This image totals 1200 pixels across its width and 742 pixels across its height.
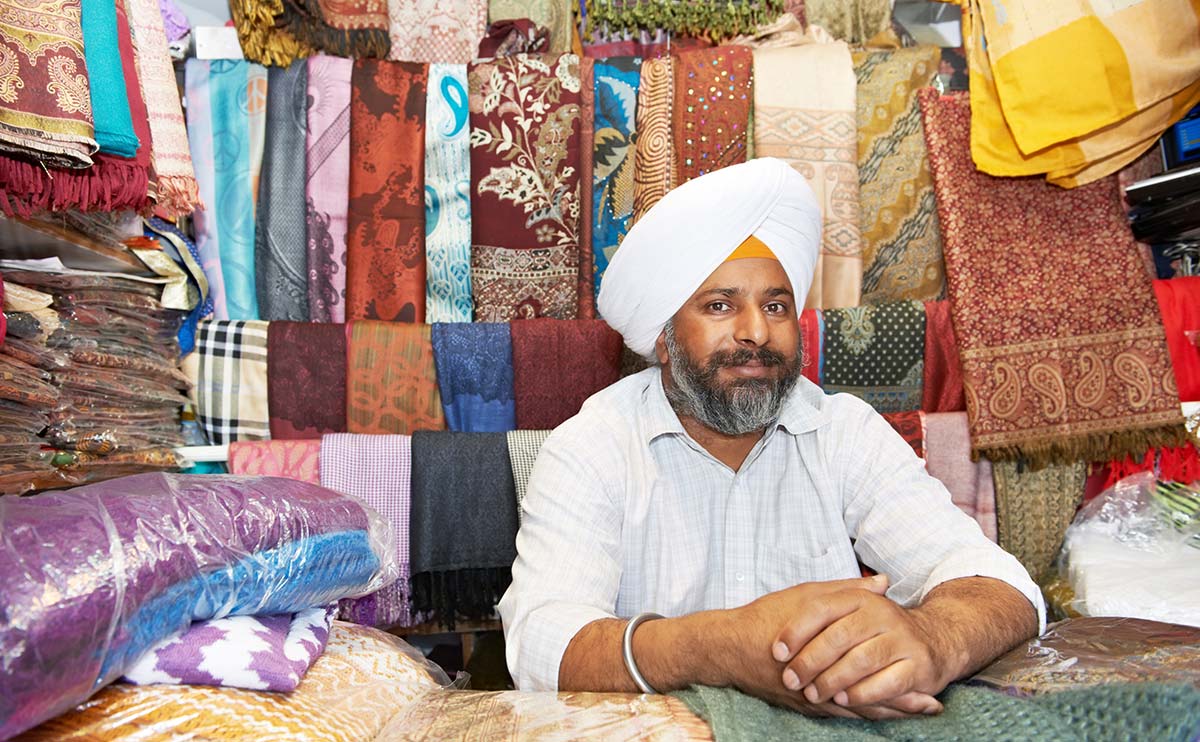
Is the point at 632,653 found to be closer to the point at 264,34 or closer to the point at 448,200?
the point at 448,200

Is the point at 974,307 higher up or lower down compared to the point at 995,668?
higher up

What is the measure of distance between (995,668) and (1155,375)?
1.42 metres

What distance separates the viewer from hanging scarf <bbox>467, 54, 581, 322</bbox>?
2152 mm

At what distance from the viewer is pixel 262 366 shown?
2020 mm

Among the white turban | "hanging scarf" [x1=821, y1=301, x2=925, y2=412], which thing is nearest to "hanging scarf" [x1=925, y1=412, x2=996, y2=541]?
"hanging scarf" [x1=821, y1=301, x2=925, y2=412]

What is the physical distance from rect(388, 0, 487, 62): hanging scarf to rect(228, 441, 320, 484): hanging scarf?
1156mm

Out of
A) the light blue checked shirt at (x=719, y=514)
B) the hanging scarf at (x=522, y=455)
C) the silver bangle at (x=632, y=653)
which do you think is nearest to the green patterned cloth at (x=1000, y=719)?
the silver bangle at (x=632, y=653)

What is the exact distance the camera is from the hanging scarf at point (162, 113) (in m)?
1.68

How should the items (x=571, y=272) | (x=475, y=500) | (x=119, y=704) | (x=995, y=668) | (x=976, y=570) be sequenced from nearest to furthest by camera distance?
1. (x=119, y=704)
2. (x=995, y=668)
3. (x=976, y=570)
4. (x=475, y=500)
5. (x=571, y=272)

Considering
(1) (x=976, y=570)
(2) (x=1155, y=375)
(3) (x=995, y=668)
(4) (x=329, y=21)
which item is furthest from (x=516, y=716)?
(4) (x=329, y=21)

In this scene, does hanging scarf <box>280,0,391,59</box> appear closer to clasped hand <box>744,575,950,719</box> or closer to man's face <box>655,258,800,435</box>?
man's face <box>655,258,800,435</box>

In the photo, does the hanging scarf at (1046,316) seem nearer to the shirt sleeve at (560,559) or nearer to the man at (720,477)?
the man at (720,477)

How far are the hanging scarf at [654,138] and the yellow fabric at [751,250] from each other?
620 mm

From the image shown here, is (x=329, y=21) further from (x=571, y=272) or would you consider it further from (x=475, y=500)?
(x=475, y=500)
